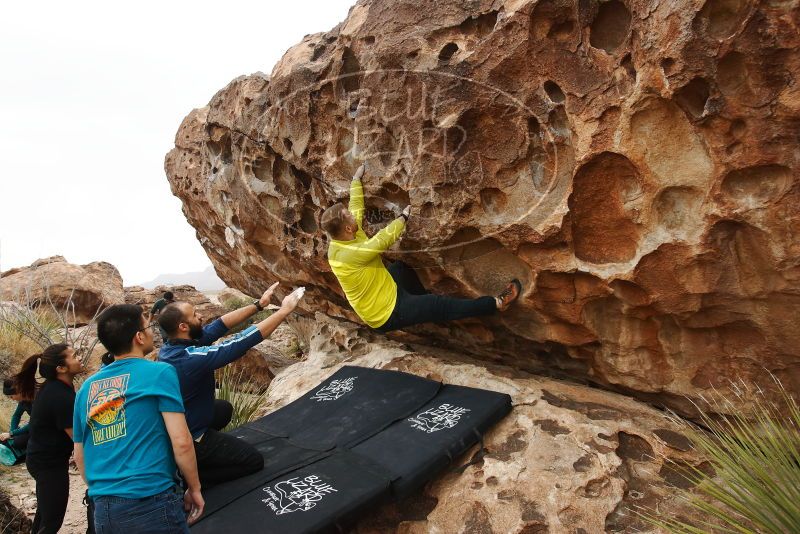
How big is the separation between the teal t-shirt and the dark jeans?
37 mm

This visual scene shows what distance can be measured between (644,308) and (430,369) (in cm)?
198

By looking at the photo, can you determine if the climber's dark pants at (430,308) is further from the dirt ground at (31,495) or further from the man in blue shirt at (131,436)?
the dirt ground at (31,495)

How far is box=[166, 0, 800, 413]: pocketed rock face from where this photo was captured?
9.52 ft

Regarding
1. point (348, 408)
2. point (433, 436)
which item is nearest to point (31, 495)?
point (348, 408)

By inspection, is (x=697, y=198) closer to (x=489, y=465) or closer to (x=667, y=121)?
(x=667, y=121)

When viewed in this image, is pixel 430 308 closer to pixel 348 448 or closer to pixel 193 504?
pixel 348 448

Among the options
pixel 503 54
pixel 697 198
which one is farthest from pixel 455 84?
pixel 697 198

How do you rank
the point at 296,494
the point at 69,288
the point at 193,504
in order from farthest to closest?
the point at 69,288 → the point at 296,494 → the point at 193,504

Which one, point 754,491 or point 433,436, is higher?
point 754,491

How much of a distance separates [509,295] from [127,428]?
273cm

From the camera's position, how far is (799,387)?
3434mm

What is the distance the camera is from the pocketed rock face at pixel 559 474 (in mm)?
3125

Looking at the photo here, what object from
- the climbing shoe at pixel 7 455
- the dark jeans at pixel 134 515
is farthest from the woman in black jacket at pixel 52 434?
the dark jeans at pixel 134 515

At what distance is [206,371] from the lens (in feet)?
11.1
